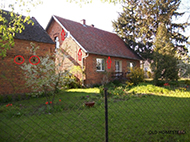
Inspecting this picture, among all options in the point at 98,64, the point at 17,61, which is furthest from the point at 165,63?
the point at 17,61

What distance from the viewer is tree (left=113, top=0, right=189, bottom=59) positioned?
18578 millimetres

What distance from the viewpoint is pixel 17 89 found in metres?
9.28

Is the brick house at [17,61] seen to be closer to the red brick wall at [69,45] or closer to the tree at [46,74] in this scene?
the red brick wall at [69,45]

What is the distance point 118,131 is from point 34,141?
199 centimetres

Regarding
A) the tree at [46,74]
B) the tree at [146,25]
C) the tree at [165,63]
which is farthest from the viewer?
the tree at [146,25]

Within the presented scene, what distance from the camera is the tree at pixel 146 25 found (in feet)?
61.0

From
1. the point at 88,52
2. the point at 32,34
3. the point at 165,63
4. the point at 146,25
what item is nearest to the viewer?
the point at 32,34

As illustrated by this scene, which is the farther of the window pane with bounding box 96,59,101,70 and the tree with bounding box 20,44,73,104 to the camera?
the window pane with bounding box 96,59,101,70

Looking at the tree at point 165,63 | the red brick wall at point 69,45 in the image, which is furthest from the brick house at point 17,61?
the tree at point 165,63

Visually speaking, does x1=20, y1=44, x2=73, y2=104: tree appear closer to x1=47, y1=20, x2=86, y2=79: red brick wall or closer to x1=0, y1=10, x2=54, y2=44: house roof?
x1=0, y1=10, x2=54, y2=44: house roof

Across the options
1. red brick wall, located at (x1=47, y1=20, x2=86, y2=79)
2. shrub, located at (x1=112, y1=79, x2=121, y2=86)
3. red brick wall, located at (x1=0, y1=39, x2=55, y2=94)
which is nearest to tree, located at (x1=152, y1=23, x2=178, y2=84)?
shrub, located at (x1=112, y1=79, x2=121, y2=86)

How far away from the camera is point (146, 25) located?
20000 millimetres

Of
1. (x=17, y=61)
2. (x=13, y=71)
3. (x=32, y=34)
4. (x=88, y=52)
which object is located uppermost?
(x=32, y=34)

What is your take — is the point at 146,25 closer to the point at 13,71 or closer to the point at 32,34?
the point at 32,34
